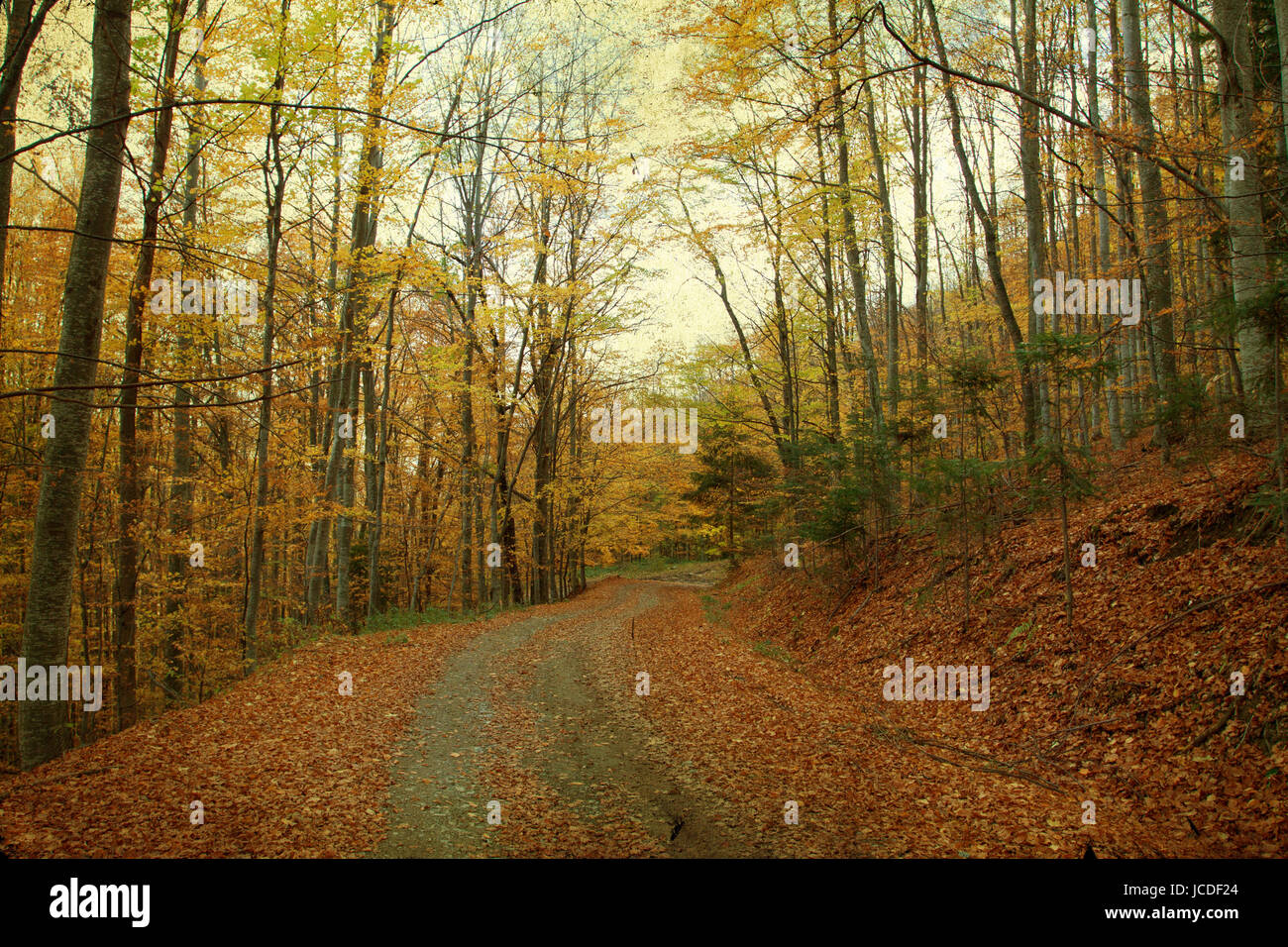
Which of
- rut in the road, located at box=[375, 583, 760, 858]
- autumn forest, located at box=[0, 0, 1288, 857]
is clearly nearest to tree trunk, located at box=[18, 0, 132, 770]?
autumn forest, located at box=[0, 0, 1288, 857]

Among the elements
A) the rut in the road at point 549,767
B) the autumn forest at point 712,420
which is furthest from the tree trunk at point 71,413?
the rut in the road at point 549,767

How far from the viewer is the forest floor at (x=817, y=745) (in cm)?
469

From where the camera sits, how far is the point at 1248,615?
6.03m

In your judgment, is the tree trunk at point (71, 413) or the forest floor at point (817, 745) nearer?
the forest floor at point (817, 745)

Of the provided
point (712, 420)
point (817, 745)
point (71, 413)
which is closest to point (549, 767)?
point (817, 745)

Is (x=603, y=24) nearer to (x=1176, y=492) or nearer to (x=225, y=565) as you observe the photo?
(x=1176, y=492)

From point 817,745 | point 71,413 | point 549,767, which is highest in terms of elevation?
point 71,413

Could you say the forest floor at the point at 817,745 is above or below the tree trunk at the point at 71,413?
below

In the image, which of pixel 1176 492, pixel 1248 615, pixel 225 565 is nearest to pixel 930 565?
pixel 1176 492

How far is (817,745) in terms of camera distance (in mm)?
6805

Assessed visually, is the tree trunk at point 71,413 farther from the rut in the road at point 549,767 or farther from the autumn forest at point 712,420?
the rut in the road at point 549,767

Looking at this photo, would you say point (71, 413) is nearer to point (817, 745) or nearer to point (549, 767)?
point (549, 767)

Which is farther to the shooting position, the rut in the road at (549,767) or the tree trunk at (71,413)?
the tree trunk at (71,413)

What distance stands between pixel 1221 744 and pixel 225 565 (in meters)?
20.0
